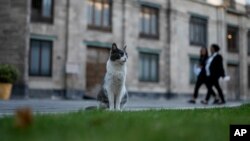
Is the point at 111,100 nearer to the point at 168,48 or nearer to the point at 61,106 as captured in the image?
the point at 61,106

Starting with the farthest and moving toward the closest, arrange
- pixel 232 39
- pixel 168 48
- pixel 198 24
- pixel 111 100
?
pixel 232 39, pixel 198 24, pixel 168 48, pixel 111 100

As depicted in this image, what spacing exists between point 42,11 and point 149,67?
27.8ft

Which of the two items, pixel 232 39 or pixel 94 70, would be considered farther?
pixel 232 39

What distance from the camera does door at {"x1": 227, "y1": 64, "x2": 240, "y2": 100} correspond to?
119 feet

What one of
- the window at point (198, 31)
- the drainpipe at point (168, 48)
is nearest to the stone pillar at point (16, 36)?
the drainpipe at point (168, 48)

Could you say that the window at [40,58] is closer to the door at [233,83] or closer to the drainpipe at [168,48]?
the drainpipe at [168,48]

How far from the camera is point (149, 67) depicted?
2900 cm

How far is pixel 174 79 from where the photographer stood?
30.2 m

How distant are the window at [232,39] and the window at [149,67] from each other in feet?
32.2

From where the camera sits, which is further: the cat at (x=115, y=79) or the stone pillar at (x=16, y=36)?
the stone pillar at (x=16, y=36)

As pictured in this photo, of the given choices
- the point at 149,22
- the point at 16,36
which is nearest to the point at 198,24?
the point at 149,22

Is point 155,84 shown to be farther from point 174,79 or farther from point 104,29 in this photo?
point 104,29

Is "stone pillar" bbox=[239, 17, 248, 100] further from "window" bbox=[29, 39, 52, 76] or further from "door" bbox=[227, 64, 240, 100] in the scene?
"window" bbox=[29, 39, 52, 76]

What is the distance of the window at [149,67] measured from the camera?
A: 1127 inches
